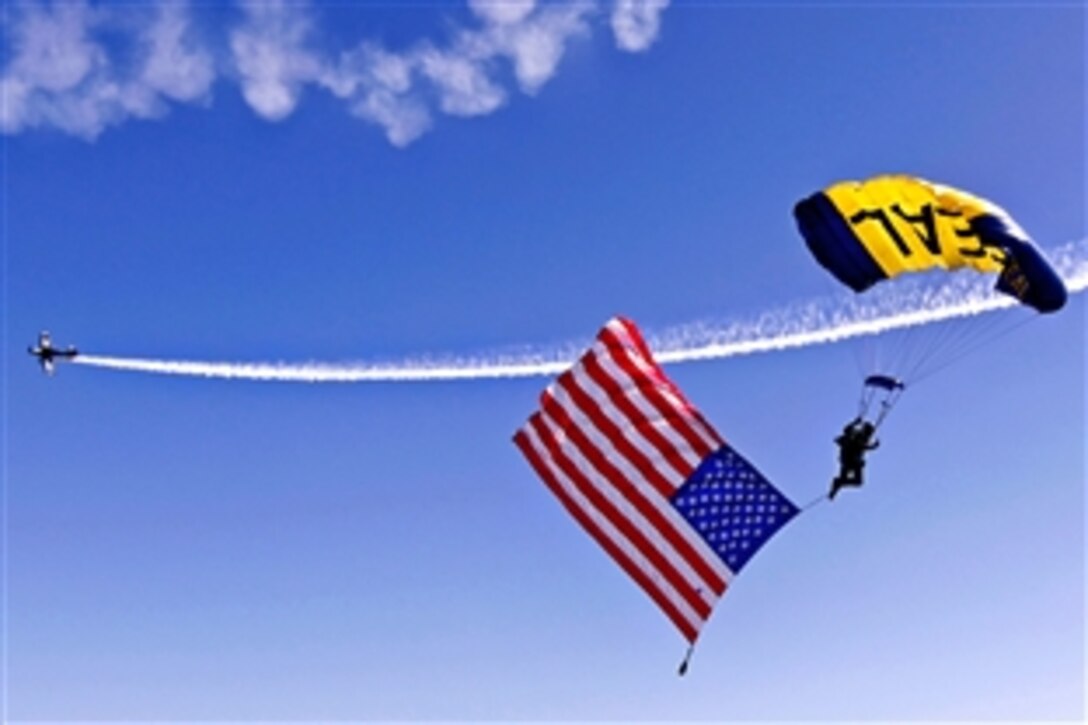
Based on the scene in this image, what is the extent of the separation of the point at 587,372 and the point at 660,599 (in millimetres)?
4182

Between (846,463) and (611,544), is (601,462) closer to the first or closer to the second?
(611,544)

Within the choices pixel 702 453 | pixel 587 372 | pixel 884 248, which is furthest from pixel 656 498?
pixel 884 248

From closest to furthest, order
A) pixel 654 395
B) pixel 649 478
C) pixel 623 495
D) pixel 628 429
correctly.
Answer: pixel 649 478, pixel 623 495, pixel 628 429, pixel 654 395

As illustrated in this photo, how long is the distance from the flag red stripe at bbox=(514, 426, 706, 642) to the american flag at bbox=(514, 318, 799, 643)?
0.02 meters

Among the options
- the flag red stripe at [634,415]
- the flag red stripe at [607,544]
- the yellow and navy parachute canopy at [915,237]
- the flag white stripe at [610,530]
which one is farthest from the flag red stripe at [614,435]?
the yellow and navy parachute canopy at [915,237]

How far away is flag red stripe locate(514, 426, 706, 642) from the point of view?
1930 cm

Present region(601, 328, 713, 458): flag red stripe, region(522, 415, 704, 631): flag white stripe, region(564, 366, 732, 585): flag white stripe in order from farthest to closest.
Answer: region(601, 328, 713, 458): flag red stripe
region(564, 366, 732, 585): flag white stripe
region(522, 415, 704, 631): flag white stripe

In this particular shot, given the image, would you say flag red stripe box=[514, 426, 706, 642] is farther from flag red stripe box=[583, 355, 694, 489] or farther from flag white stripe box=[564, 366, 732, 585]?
flag red stripe box=[583, 355, 694, 489]

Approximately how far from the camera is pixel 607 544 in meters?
20.5

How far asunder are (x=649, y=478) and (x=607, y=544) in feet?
4.13

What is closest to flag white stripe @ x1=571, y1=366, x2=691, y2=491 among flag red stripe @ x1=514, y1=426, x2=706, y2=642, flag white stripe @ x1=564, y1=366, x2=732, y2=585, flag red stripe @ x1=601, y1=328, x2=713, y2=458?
flag white stripe @ x1=564, y1=366, x2=732, y2=585

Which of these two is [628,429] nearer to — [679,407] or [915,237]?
[679,407]

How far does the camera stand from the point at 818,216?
22.6 m

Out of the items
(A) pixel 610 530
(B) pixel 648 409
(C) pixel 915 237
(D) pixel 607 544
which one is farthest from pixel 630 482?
(C) pixel 915 237
